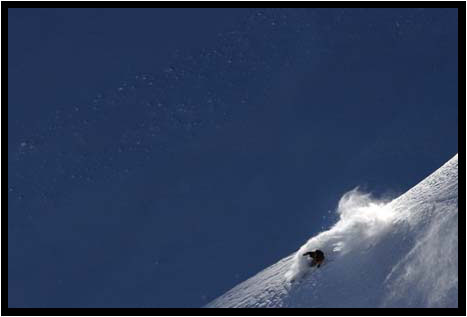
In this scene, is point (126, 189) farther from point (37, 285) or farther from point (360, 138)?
point (360, 138)

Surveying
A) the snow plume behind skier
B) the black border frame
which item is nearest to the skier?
the snow plume behind skier

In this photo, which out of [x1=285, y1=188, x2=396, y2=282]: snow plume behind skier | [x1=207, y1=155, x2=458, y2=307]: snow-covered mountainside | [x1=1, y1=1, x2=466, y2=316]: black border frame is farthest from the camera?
[x1=285, y1=188, x2=396, y2=282]: snow plume behind skier

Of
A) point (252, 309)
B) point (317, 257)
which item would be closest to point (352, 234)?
point (317, 257)

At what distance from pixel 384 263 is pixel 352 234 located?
93cm

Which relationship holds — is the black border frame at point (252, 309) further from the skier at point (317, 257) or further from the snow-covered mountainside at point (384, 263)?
the skier at point (317, 257)

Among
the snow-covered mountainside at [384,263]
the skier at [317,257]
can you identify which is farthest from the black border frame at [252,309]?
the skier at [317,257]

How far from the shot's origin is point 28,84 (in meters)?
8.99

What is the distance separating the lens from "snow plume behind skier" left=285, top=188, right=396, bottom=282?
23.1 feet

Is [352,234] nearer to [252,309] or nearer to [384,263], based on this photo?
[384,263]

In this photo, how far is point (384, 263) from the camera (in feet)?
21.0

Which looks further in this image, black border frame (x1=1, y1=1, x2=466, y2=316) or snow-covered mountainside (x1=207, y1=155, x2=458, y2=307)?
snow-covered mountainside (x1=207, y1=155, x2=458, y2=307)

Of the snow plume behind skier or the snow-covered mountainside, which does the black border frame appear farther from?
the snow plume behind skier

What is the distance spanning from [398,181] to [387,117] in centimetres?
116

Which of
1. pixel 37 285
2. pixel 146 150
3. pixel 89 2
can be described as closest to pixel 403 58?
pixel 146 150
